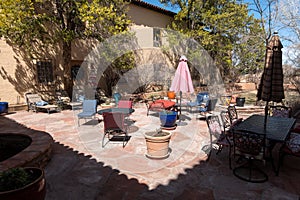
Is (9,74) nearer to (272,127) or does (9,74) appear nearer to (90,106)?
(90,106)

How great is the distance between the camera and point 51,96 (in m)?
11.4

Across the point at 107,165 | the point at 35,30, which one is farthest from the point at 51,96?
the point at 107,165

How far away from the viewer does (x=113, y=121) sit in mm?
5332

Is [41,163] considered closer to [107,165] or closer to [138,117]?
[107,165]

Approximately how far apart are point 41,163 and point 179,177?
2.71m

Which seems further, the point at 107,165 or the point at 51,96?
the point at 51,96

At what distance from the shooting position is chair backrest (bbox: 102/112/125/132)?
5.26m

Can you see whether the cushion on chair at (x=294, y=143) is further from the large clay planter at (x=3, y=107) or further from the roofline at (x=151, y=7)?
the roofline at (x=151, y=7)

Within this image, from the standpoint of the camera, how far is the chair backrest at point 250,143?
349cm

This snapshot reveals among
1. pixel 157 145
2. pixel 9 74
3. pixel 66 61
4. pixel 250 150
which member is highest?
pixel 66 61

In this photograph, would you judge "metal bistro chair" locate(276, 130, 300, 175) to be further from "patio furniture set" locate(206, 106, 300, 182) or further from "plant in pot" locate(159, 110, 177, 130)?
"plant in pot" locate(159, 110, 177, 130)

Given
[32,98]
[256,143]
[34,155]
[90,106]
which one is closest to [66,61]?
[32,98]

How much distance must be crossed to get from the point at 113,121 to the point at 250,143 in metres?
3.27

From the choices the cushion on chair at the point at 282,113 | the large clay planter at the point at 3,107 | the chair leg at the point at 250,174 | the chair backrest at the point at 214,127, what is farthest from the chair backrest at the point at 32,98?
the cushion on chair at the point at 282,113
